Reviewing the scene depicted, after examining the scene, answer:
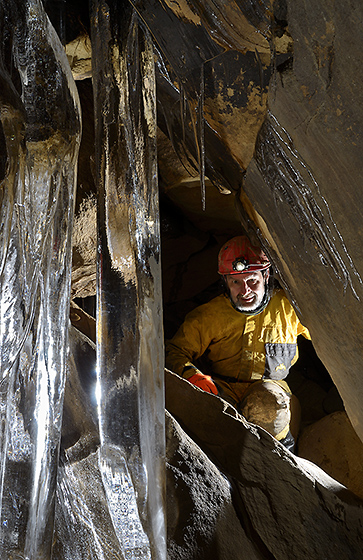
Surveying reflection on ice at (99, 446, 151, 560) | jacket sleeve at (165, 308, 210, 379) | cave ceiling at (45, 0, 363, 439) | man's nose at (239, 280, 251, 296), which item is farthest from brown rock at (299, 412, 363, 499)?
reflection on ice at (99, 446, 151, 560)

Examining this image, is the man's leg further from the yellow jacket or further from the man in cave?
the yellow jacket

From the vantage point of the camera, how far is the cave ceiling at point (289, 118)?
3.56 ft

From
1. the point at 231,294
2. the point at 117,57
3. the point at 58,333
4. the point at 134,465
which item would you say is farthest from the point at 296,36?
the point at 231,294

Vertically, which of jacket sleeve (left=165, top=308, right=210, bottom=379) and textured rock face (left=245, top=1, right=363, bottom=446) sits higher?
jacket sleeve (left=165, top=308, right=210, bottom=379)

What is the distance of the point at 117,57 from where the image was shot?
1.88m

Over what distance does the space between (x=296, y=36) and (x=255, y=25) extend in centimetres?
13

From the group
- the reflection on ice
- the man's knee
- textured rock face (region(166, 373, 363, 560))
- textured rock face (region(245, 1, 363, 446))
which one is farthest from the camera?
the man's knee

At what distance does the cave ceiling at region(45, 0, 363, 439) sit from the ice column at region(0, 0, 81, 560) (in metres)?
0.37

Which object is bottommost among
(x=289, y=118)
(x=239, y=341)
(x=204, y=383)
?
(x=204, y=383)

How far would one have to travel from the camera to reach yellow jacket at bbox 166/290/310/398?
384 centimetres

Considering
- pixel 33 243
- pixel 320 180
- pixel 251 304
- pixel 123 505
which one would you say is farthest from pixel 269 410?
pixel 320 180

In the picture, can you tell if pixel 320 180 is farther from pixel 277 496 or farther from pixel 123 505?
pixel 277 496

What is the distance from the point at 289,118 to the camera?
1286 mm

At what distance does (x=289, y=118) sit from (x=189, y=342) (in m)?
2.88
